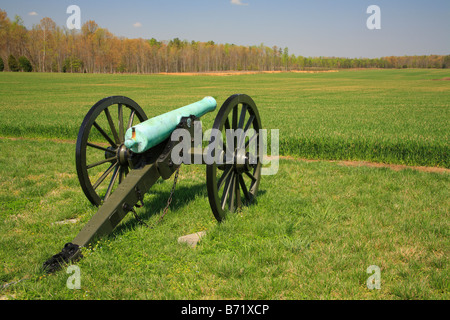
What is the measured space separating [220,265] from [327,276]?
103cm

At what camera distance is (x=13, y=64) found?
78.3 m

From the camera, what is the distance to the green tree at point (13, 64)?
7696cm

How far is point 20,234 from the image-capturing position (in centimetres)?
441

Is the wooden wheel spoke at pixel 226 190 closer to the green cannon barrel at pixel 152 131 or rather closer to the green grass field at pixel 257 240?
the green grass field at pixel 257 240

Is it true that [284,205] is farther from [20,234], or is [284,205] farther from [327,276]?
[20,234]

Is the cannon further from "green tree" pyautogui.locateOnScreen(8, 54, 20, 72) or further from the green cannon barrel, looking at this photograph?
"green tree" pyautogui.locateOnScreen(8, 54, 20, 72)

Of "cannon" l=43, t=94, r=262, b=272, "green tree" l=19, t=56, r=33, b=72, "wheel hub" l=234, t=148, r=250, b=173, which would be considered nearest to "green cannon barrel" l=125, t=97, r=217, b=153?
"cannon" l=43, t=94, r=262, b=272

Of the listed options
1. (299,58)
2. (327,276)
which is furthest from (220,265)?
(299,58)

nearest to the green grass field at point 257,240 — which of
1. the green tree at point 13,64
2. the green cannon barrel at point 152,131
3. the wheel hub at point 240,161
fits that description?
the wheel hub at point 240,161

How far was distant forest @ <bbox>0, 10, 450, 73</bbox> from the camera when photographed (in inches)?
→ 3634
